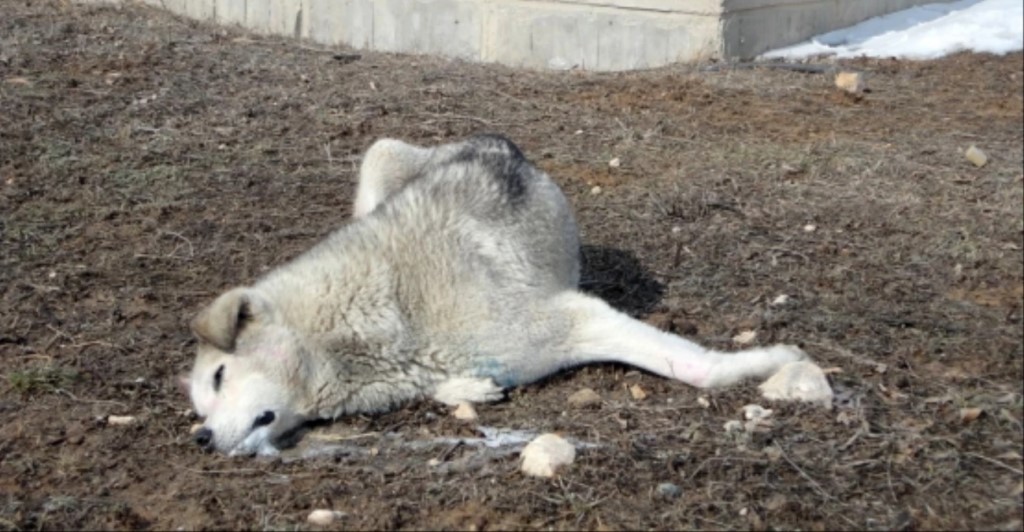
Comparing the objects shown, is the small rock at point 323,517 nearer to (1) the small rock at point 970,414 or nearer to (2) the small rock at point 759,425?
(2) the small rock at point 759,425

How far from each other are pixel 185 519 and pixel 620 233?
115 inches

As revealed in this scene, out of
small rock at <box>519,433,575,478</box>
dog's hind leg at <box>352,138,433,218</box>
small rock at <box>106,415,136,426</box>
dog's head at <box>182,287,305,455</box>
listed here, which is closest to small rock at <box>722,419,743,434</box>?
small rock at <box>519,433,575,478</box>

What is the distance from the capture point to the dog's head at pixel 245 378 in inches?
199

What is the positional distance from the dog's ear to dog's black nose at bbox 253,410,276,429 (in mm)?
284

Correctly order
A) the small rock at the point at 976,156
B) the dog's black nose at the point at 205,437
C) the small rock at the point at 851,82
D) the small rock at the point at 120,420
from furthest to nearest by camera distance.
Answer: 1. the small rock at the point at 851,82
2. the small rock at the point at 120,420
3. the dog's black nose at the point at 205,437
4. the small rock at the point at 976,156

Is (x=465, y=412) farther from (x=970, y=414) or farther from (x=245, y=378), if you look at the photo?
(x=970, y=414)

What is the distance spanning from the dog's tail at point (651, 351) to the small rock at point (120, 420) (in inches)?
64.8

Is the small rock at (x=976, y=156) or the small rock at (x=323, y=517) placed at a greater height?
the small rock at (x=976, y=156)

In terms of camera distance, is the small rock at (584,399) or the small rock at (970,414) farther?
the small rock at (584,399)

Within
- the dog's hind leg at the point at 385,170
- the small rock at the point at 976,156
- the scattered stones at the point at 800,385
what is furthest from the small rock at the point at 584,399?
the dog's hind leg at the point at 385,170

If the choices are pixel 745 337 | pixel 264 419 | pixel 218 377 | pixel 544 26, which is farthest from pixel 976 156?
pixel 544 26

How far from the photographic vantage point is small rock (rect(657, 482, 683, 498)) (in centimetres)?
438

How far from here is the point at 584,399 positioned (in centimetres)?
523

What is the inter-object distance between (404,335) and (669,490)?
1320 mm
